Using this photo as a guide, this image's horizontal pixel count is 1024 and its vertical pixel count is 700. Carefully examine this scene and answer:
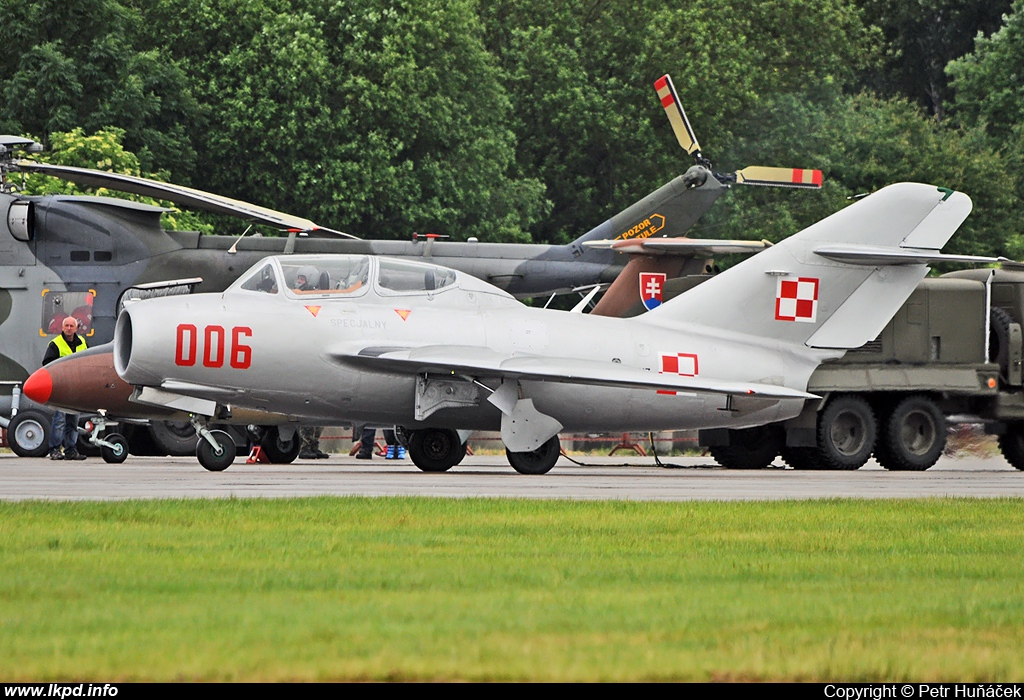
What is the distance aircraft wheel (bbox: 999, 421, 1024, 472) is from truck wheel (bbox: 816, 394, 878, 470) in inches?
118

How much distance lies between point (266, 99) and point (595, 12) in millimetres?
16125

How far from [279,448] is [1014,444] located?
34.7 ft

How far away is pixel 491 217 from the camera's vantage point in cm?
4838

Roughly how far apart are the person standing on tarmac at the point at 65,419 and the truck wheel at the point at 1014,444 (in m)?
13.1

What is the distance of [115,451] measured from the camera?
20875 millimetres

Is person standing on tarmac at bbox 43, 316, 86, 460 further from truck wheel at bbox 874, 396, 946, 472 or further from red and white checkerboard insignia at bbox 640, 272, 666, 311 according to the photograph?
truck wheel at bbox 874, 396, 946, 472

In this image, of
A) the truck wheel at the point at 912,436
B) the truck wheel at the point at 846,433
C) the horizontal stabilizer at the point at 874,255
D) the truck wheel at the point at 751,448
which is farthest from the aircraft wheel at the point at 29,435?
the truck wheel at the point at 912,436

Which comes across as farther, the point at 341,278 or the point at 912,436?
the point at 912,436

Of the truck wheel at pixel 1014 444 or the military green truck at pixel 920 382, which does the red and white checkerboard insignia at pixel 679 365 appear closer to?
the military green truck at pixel 920 382

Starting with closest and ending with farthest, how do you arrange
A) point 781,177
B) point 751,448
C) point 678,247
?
point 751,448 → point 678,247 → point 781,177

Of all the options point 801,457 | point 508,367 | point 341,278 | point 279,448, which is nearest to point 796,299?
point 801,457

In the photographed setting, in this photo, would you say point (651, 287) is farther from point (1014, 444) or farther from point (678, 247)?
point (1014, 444)

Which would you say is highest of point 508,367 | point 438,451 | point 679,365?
point 679,365

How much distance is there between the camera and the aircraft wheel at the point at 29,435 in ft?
73.7
